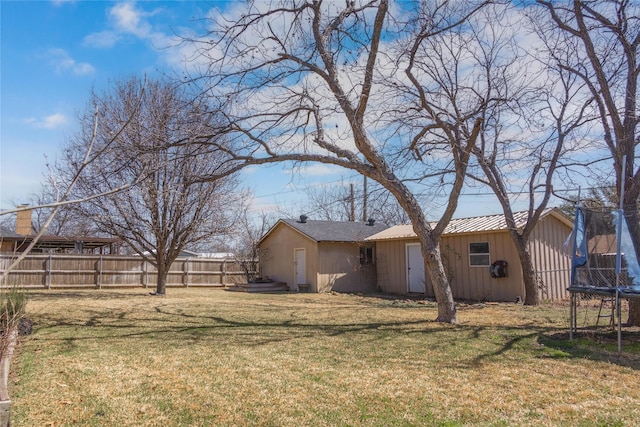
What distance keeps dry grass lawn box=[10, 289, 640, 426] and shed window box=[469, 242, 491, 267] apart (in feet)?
21.7

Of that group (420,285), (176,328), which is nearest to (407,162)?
(176,328)

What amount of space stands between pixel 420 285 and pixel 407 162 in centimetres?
903

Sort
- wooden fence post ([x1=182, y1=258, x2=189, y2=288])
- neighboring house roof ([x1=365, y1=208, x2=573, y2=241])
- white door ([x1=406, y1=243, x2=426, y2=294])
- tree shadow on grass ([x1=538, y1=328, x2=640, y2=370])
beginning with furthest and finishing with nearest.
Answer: wooden fence post ([x1=182, y1=258, x2=189, y2=288]) → white door ([x1=406, y1=243, x2=426, y2=294]) → neighboring house roof ([x1=365, y1=208, x2=573, y2=241]) → tree shadow on grass ([x1=538, y1=328, x2=640, y2=370])

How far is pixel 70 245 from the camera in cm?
2595

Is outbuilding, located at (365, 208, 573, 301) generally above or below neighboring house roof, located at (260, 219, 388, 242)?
below

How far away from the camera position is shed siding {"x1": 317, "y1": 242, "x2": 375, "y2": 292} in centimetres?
2042

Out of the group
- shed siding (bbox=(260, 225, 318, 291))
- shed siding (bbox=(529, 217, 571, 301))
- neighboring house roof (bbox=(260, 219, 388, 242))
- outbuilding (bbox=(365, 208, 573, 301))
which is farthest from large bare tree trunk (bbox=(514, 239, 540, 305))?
shed siding (bbox=(260, 225, 318, 291))

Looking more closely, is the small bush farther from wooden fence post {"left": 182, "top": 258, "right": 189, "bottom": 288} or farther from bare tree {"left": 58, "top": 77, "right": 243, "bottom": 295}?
wooden fence post {"left": 182, "top": 258, "right": 189, "bottom": 288}

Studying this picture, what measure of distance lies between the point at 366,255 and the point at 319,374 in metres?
16.4

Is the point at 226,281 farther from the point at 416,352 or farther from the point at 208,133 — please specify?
the point at 416,352

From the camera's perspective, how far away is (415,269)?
62.4 ft

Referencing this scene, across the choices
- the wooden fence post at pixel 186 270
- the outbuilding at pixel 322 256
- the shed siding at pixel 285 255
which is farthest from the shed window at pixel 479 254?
the wooden fence post at pixel 186 270

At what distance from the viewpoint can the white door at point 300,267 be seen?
69.2ft

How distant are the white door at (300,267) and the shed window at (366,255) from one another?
102 inches
